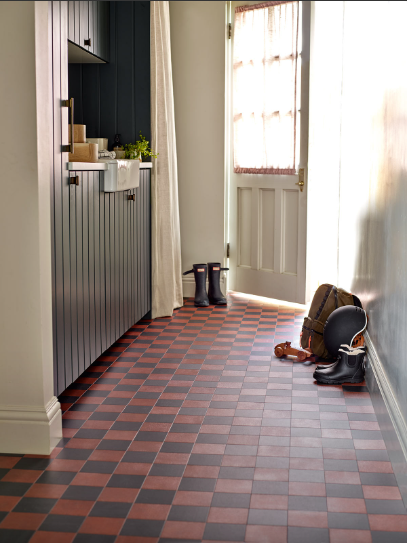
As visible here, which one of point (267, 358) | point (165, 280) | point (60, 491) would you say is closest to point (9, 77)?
point (60, 491)

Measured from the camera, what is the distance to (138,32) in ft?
14.5

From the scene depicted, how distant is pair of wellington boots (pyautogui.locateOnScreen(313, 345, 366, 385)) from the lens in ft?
10.8

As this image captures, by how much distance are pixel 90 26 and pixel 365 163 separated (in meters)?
1.84

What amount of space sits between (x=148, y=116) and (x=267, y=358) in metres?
1.92

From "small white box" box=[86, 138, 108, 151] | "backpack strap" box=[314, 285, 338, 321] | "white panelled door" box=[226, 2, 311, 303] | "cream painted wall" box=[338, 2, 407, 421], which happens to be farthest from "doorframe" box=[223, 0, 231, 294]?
"backpack strap" box=[314, 285, 338, 321]

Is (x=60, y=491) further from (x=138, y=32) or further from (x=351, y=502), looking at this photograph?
(x=138, y=32)

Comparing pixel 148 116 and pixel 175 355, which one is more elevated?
pixel 148 116

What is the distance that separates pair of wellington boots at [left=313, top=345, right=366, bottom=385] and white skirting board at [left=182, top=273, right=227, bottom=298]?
218 centimetres

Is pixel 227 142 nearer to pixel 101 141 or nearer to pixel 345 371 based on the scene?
pixel 101 141

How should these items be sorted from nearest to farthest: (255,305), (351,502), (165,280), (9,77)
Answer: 1. (351,502)
2. (9,77)
3. (165,280)
4. (255,305)

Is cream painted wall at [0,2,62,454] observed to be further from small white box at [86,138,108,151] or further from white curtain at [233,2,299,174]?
white curtain at [233,2,299,174]

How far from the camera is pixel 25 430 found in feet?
8.11

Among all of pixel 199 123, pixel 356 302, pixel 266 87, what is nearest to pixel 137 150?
pixel 199 123

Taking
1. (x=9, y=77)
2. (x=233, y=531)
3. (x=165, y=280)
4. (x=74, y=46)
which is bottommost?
(x=233, y=531)
